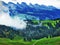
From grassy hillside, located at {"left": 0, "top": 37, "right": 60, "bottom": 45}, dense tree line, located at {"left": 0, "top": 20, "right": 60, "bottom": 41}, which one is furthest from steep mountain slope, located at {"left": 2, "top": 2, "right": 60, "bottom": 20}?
grassy hillside, located at {"left": 0, "top": 37, "right": 60, "bottom": 45}

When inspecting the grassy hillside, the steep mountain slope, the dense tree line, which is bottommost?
the grassy hillside

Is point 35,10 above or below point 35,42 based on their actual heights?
above

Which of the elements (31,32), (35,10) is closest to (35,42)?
(31,32)

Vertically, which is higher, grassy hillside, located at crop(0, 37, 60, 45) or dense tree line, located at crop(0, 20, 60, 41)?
dense tree line, located at crop(0, 20, 60, 41)

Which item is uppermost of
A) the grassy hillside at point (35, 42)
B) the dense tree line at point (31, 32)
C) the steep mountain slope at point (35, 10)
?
the steep mountain slope at point (35, 10)

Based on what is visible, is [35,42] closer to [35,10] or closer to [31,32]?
[31,32]

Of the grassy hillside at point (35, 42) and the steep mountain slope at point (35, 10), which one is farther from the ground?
the steep mountain slope at point (35, 10)

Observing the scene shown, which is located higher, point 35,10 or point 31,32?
point 35,10

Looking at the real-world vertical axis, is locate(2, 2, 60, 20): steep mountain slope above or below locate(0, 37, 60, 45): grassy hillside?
above

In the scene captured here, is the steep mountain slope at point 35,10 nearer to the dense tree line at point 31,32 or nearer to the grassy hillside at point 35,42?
the dense tree line at point 31,32

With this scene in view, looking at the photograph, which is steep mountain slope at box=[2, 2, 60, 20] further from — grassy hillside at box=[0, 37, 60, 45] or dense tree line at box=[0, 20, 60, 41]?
grassy hillside at box=[0, 37, 60, 45]

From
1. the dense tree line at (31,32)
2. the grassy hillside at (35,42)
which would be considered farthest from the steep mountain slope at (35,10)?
the grassy hillside at (35,42)

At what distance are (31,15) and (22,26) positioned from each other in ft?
0.39

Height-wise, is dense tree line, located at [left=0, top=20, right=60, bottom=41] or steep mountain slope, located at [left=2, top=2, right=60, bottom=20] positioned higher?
steep mountain slope, located at [left=2, top=2, right=60, bottom=20]
